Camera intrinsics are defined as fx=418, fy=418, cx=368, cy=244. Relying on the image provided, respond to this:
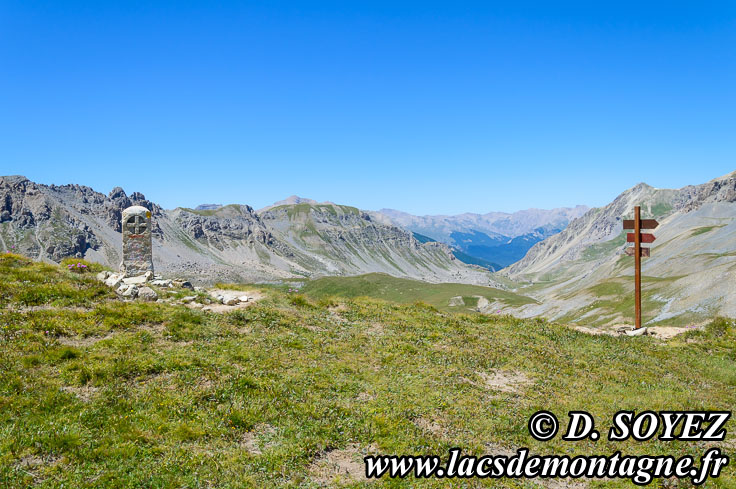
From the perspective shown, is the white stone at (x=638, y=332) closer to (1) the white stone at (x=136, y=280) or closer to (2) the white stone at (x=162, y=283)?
(2) the white stone at (x=162, y=283)

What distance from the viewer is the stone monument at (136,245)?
3406 cm

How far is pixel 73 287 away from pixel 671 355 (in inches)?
1358

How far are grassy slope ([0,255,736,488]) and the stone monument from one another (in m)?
8.38

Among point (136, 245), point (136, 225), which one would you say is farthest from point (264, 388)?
point (136, 225)

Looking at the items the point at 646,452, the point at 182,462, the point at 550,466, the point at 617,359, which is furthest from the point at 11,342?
the point at 617,359

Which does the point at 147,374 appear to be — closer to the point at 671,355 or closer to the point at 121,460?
the point at 121,460

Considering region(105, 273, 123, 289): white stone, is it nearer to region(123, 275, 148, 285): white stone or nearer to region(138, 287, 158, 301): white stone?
region(123, 275, 148, 285): white stone

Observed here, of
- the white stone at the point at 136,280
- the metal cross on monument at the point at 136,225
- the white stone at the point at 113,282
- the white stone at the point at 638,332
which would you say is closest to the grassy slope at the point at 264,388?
the white stone at the point at 113,282

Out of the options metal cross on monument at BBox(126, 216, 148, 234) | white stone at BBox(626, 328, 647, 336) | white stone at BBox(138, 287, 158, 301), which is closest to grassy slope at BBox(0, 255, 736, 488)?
white stone at BBox(138, 287, 158, 301)

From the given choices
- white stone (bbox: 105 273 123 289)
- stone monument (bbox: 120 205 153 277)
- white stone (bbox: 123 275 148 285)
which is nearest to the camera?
white stone (bbox: 105 273 123 289)

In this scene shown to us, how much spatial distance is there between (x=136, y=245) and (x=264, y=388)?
83.5 feet

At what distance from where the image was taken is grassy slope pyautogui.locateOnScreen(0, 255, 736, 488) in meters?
10.3

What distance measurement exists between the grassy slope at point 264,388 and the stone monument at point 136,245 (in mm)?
8379

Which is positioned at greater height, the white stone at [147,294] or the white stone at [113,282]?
the white stone at [113,282]
